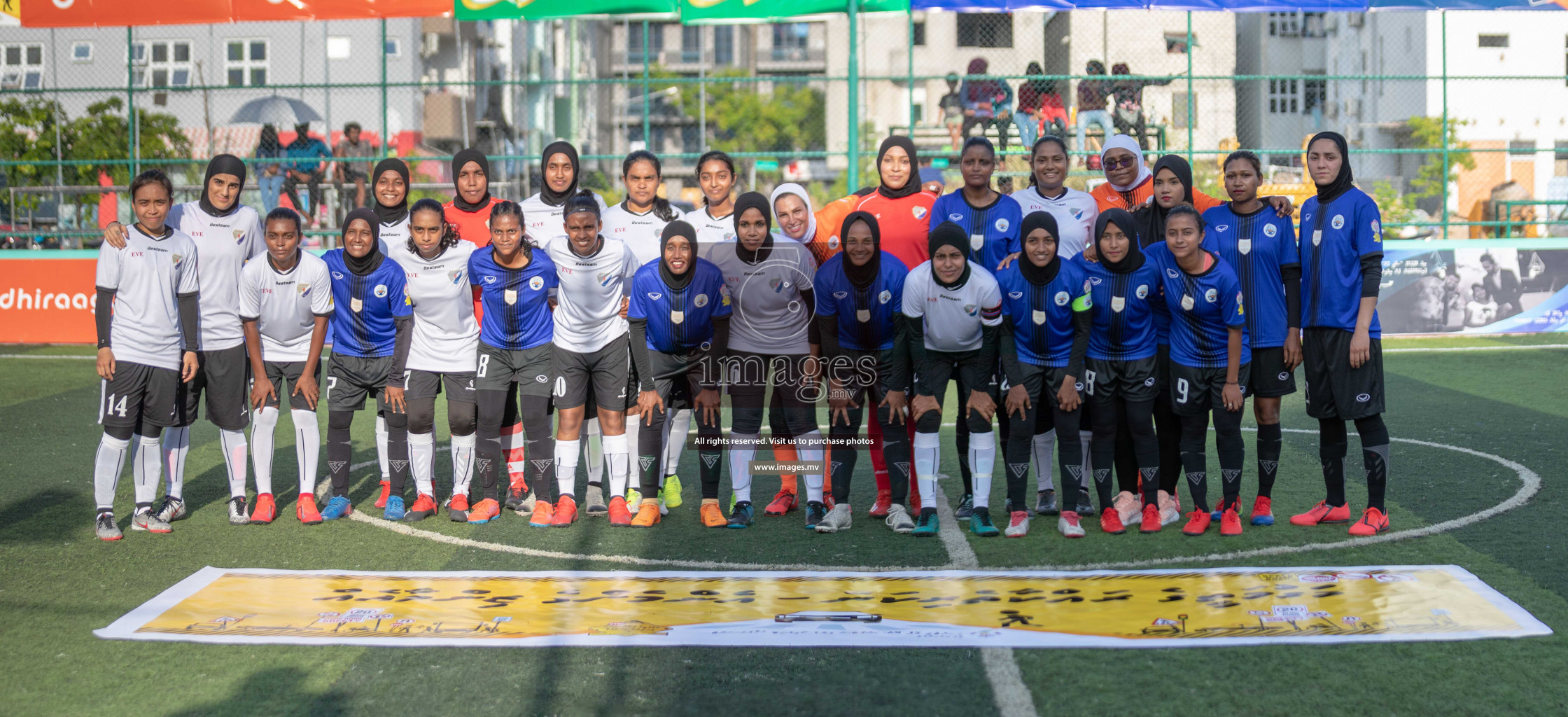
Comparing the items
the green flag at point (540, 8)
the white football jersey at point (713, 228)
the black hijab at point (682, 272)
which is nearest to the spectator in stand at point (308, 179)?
the green flag at point (540, 8)

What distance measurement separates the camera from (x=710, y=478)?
6551 mm

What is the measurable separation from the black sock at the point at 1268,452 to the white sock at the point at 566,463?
3.44m

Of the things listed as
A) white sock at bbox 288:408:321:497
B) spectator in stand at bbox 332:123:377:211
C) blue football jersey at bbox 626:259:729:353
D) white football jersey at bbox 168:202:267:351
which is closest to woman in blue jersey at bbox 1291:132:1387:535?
blue football jersey at bbox 626:259:729:353

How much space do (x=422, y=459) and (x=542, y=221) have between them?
4.86 feet

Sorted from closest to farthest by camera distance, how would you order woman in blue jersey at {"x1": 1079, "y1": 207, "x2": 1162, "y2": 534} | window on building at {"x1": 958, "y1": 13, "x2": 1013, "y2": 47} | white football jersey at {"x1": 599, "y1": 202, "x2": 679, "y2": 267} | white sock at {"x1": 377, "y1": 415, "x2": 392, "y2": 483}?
woman in blue jersey at {"x1": 1079, "y1": 207, "x2": 1162, "y2": 534}, white sock at {"x1": 377, "y1": 415, "x2": 392, "y2": 483}, white football jersey at {"x1": 599, "y1": 202, "x2": 679, "y2": 267}, window on building at {"x1": 958, "y1": 13, "x2": 1013, "y2": 47}

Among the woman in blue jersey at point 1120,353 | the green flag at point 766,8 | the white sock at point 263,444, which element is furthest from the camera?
the green flag at point 766,8

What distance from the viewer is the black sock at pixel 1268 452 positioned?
616cm

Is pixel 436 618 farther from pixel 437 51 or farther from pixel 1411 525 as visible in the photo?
pixel 437 51

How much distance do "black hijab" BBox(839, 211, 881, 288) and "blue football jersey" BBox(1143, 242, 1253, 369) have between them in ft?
4.30

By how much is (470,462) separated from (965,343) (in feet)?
9.00

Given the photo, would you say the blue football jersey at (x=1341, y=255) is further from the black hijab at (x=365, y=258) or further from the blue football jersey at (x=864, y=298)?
the black hijab at (x=365, y=258)

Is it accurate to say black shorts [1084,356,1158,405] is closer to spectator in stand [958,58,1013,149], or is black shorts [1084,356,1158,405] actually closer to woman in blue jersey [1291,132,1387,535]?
woman in blue jersey [1291,132,1387,535]

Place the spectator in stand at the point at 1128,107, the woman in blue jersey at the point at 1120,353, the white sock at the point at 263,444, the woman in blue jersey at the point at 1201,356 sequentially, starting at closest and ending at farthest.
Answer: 1. the woman in blue jersey at the point at 1201,356
2. the woman in blue jersey at the point at 1120,353
3. the white sock at the point at 263,444
4. the spectator in stand at the point at 1128,107

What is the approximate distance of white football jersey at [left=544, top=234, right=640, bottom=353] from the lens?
6.36 meters
